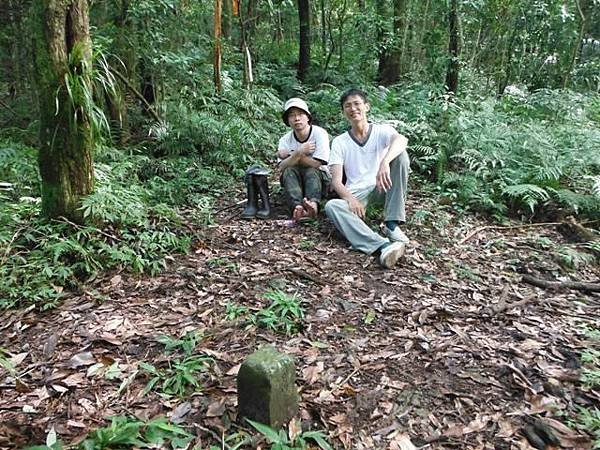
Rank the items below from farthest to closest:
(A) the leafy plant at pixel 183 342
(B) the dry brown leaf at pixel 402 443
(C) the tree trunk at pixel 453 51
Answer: (C) the tree trunk at pixel 453 51 < (A) the leafy plant at pixel 183 342 < (B) the dry brown leaf at pixel 402 443

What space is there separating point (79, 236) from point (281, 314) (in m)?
1.63

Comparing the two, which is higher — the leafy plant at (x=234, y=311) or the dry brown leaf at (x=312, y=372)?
the leafy plant at (x=234, y=311)

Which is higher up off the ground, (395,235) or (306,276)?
(395,235)

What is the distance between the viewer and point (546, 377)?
7.88ft

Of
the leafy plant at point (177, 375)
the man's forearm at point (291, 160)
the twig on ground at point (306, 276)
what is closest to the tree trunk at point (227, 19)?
the man's forearm at point (291, 160)

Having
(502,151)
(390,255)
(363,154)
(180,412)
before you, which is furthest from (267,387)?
(502,151)

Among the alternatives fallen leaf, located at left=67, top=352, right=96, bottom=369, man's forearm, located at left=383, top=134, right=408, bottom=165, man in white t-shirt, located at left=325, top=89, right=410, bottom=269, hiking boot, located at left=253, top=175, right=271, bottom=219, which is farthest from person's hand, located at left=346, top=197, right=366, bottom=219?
fallen leaf, located at left=67, top=352, right=96, bottom=369

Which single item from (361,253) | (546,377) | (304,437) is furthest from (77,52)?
(546,377)

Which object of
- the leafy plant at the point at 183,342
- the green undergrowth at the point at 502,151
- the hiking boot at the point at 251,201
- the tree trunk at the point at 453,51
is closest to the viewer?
the leafy plant at the point at 183,342

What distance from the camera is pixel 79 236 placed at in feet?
11.0

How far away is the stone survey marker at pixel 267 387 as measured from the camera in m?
1.92

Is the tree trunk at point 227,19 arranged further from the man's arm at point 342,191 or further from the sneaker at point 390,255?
the sneaker at point 390,255

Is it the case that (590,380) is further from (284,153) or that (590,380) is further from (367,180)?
(284,153)

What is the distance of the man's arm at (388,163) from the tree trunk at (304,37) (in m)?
6.40
